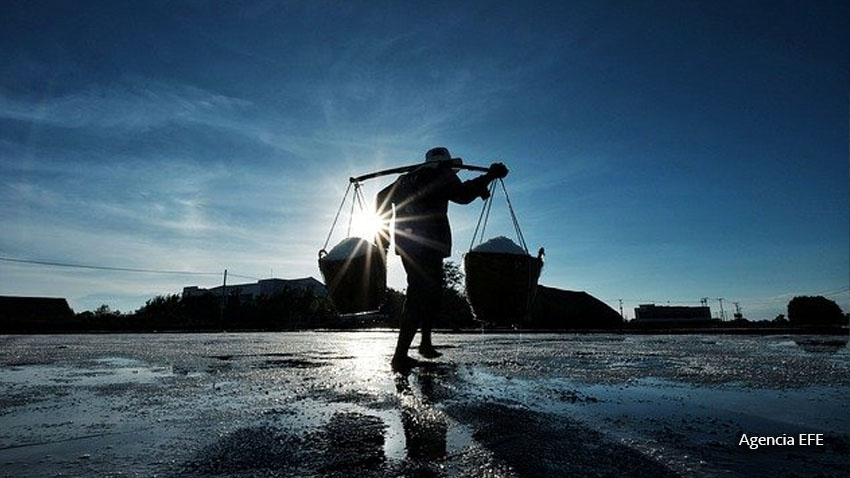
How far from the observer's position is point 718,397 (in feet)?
8.22

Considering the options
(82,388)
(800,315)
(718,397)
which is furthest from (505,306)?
(800,315)

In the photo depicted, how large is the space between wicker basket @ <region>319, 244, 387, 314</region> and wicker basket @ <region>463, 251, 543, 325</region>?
1104 millimetres

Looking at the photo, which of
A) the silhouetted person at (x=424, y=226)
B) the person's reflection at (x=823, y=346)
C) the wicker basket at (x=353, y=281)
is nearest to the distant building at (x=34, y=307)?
the wicker basket at (x=353, y=281)

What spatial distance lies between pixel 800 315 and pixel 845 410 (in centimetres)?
3249

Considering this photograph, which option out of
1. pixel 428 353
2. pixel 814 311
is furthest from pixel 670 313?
pixel 428 353

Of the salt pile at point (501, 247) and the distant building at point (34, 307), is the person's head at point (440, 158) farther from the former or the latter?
the distant building at point (34, 307)

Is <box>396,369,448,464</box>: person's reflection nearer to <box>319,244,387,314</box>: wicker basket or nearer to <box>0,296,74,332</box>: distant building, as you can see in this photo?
<box>319,244,387,314</box>: wicker basket

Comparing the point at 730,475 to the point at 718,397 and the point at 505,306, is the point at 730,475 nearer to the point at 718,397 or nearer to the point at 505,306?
the point at 718,397

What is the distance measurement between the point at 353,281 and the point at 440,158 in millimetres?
1488

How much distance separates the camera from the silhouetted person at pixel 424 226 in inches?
164

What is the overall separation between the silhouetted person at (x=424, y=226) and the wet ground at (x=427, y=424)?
70 centimetres

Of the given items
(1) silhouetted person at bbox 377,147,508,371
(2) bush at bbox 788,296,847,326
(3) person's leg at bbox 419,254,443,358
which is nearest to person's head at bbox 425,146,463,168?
(1) silhouetted person at bbox 377,147,508,371

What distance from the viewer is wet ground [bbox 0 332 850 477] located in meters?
1.35

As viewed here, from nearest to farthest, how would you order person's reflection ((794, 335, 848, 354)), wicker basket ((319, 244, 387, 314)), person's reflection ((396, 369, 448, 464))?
person's reflection ((396, 369, 448, 464)) → wicker basket ((319, 244, 387, 314)) → person's reflection ((794, 335, 848, 354))
